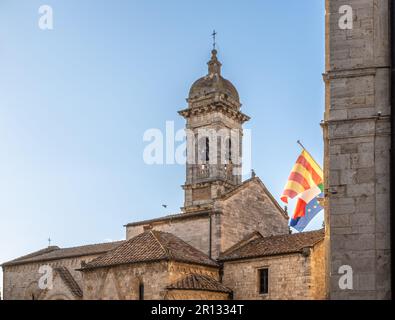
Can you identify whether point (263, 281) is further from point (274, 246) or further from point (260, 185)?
point (260, 185)

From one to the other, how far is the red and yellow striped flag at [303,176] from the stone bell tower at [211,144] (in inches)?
464

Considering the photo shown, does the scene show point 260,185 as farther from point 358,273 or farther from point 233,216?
point 358,273

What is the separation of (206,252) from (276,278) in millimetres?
4287

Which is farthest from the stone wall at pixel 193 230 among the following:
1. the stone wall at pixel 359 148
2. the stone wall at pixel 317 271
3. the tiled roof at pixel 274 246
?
the stone wall at pixel 359 148

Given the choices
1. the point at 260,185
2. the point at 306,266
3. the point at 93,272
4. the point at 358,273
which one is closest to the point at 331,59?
A: the point at 358,273

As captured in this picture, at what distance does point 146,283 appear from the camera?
99.6ft

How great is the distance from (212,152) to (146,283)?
15.2 meters

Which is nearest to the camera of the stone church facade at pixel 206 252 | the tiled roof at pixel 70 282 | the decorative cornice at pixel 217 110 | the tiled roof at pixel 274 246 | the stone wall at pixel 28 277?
the stone church facade at pixel 206 252

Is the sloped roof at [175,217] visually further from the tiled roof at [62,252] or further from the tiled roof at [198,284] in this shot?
the tiled roof at [198,284]

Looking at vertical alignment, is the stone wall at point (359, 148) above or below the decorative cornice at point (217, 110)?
below

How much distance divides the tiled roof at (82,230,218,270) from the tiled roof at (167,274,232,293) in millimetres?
727

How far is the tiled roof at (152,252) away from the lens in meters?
30.8

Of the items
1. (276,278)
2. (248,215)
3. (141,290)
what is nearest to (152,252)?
(141,290)

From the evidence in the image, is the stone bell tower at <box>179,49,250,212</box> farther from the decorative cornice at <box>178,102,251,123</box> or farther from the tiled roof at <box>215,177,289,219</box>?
the tiled roof at <box>215,177,289,219</box>
